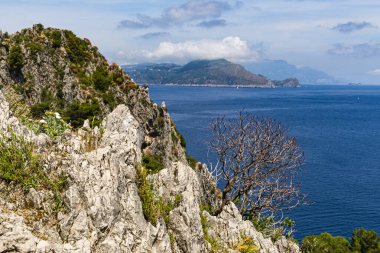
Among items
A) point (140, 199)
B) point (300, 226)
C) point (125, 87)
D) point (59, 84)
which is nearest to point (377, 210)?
point (300, 226)

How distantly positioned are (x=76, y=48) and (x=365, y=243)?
58.4 meters

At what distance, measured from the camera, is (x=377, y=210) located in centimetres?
7700

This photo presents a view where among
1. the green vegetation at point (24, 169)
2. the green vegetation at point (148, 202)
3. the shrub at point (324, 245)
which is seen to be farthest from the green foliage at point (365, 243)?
the green vegetation at point (24, 169)

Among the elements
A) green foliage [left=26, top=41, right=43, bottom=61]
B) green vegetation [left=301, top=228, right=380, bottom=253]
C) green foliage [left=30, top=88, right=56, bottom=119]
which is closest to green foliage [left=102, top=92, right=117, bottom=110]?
green foliage [left=30, top=88, right=56, bottom=119]

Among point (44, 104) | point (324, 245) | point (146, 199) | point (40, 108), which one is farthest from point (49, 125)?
point (324, 245)

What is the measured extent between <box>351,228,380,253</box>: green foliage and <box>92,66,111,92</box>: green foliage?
45.5 metres

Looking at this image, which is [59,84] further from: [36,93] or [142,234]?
[142,234]

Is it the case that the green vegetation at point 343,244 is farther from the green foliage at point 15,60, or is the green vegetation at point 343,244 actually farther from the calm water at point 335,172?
the green foliage at point 15,60

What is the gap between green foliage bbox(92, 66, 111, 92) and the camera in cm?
5937

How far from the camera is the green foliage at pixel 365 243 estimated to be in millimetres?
50781

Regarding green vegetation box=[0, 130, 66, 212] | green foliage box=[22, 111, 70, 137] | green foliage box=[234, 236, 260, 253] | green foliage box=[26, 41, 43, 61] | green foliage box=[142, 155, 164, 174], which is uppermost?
green foliage box=[26, 41, 43, 61]

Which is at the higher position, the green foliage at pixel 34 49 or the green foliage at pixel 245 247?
the green foliage at pixel 34 49

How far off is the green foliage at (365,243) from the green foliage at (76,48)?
5385 cm

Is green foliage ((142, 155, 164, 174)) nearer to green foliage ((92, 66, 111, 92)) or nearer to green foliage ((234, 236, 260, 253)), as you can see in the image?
green foliage ((92, 66, 111, 92))
